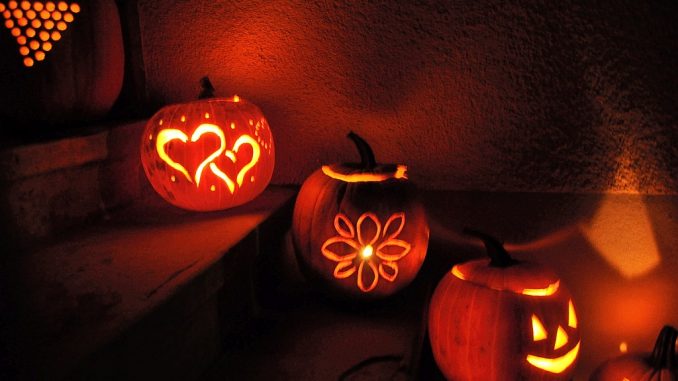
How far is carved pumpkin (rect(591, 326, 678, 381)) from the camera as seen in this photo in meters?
1.58

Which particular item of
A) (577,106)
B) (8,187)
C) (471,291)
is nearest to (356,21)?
(577,106)

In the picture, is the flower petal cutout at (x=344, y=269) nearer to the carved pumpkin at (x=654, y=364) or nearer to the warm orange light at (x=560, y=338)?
the warm orange light at (x=560, y=338)

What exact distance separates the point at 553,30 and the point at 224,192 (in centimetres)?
132

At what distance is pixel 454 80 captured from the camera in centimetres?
182

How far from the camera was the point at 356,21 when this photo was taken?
1832 millimetres

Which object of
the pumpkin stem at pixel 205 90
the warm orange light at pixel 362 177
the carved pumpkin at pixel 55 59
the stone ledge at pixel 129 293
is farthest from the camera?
the pumpkin stem at pixel 205 90

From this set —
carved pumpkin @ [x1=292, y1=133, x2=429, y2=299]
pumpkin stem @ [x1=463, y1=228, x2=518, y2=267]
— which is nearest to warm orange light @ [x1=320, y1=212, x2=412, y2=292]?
carved pumpkin @ [x1=292, y1=133, x2=429, y2=299]

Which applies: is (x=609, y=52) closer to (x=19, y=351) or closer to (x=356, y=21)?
(x=356, y=21)

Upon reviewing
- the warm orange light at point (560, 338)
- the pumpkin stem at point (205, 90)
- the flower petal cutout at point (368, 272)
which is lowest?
the warm orange light at point (560, 338)

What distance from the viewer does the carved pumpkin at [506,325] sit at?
1.32 metres

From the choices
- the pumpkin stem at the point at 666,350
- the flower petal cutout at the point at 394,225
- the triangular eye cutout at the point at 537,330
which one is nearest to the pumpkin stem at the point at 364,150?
the flower petal cutout at the point at 394,225

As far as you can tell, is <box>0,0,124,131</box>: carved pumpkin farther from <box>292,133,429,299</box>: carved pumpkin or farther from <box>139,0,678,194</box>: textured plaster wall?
<box>292,133,429,299</box>: carved pumpkin

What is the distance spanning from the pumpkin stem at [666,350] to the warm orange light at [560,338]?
1.61 ft

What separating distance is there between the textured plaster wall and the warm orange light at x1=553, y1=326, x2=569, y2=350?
66 cm
